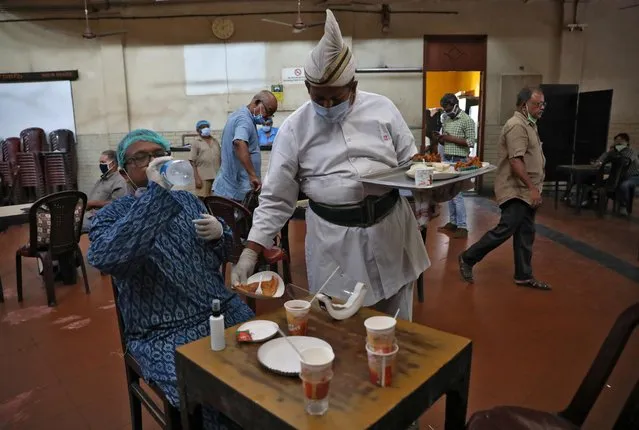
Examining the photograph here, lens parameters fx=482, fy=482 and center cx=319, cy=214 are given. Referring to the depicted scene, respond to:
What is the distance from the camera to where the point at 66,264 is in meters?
4.27

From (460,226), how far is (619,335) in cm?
451

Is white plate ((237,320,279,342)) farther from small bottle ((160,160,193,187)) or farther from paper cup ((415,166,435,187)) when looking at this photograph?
paper cup ((415,166,435,187))

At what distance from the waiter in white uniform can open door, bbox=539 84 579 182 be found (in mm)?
7442

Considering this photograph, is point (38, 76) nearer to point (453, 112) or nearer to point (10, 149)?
point (10, 149)

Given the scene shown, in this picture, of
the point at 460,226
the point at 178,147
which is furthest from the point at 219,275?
the point at 178,147

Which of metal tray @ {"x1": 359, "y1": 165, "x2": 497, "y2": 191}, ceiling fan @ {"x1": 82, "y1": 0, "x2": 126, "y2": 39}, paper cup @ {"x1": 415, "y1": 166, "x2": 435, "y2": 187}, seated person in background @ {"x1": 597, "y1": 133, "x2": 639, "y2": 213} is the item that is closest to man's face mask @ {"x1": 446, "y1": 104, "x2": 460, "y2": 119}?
seated person in background @ {"x1": 597, "y1": 133, "x2": 639, "y2": 213}

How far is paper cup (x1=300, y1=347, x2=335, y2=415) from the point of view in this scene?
1024 mm

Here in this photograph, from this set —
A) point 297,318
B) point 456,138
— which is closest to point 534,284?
point 456,138

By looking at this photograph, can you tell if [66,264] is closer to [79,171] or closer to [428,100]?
[79,171]

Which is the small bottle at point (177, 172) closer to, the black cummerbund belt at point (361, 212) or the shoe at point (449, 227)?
the black cummerbund belt at point (361, 212)

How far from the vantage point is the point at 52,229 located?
12.6 ft

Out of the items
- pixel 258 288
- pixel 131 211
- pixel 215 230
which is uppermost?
pixel 131 211

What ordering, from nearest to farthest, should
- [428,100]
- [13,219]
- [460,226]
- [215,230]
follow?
[215,230] < [13,219] < [460,226] < [428,100]

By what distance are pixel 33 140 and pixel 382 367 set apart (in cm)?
918
